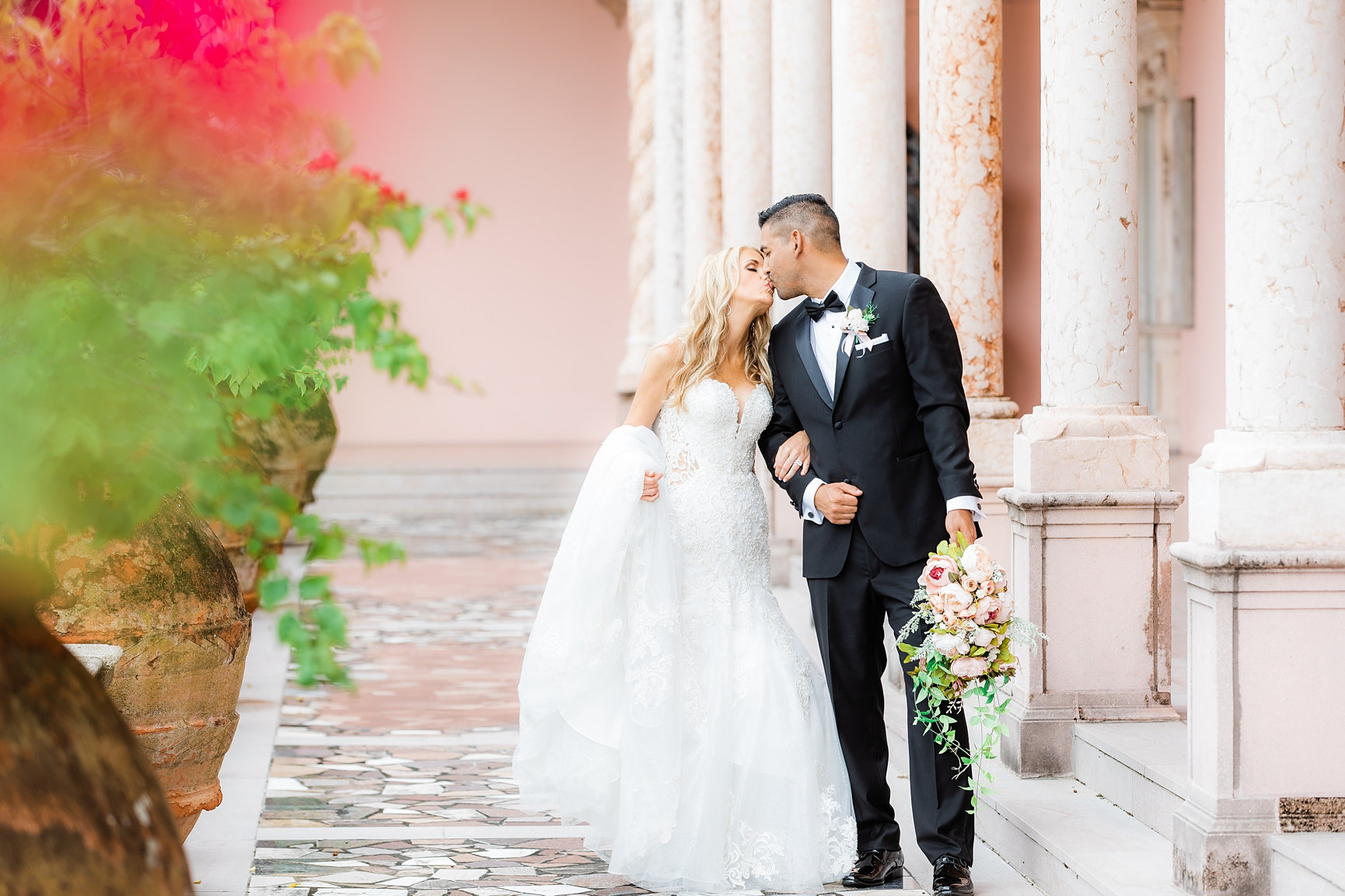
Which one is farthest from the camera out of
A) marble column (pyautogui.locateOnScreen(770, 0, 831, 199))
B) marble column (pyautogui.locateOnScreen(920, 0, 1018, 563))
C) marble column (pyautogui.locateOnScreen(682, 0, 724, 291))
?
marble column (pyautogui.locateOnScreen(682, 0, 724, 291))

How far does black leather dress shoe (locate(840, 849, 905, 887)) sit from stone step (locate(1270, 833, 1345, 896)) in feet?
3.36

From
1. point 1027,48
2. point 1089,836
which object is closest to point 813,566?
point 1089,836

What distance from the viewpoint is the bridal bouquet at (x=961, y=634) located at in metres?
3.74

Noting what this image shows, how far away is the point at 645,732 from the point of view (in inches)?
171

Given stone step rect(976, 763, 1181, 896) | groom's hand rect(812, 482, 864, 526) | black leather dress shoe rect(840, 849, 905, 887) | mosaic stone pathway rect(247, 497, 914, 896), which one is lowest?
mosaic stone pathway rect(247, 497, 914, 896)

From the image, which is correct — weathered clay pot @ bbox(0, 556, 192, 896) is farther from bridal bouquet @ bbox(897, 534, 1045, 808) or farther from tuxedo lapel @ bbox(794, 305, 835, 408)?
tuxedo lapel @ bbox(794, 305, 835, 408)

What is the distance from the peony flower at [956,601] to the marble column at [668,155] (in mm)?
9187

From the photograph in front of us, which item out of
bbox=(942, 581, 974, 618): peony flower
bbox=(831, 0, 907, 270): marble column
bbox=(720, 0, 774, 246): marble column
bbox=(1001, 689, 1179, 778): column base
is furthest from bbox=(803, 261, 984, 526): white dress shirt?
bbox=(720, 0, 774, 246): marble column

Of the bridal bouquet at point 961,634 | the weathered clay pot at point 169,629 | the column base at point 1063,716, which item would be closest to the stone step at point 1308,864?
the bridal bouquet at point 961,634

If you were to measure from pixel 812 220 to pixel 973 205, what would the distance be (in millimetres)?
2321

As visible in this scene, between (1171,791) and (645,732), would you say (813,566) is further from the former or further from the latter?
(1171,791)

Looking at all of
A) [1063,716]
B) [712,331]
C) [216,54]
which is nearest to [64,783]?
[216,54]

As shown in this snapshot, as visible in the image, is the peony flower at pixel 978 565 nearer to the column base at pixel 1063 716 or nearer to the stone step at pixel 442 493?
the column base at pixel 1063 716

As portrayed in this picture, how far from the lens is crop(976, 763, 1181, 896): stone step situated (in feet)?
12.8
